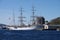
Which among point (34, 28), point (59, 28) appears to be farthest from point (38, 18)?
point (34, 28)

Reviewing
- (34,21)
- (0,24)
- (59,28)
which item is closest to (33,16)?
(34,21)

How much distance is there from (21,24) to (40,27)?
84.0 feet

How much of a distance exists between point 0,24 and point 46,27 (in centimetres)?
4978

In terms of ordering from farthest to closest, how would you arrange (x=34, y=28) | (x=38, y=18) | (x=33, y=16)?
(x=38, y=18), (x=33, y=16), (x=34, y=28)

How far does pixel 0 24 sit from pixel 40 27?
181 feet

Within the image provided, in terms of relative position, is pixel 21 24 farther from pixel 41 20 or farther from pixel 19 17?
pixel 41 20

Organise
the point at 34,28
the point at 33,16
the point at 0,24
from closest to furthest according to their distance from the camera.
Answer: the point at 34,28
the point at 33,16
the point at 0,24

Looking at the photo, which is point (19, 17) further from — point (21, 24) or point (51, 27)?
point (51, 27)

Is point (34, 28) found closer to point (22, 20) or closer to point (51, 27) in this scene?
point (51, 27)

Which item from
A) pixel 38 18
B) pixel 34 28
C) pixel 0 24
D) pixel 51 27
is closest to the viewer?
pixel 34 28

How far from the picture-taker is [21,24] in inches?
6801

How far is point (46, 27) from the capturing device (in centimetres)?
16188

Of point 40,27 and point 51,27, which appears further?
point 51,27

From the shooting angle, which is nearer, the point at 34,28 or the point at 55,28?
the point at 34,28
